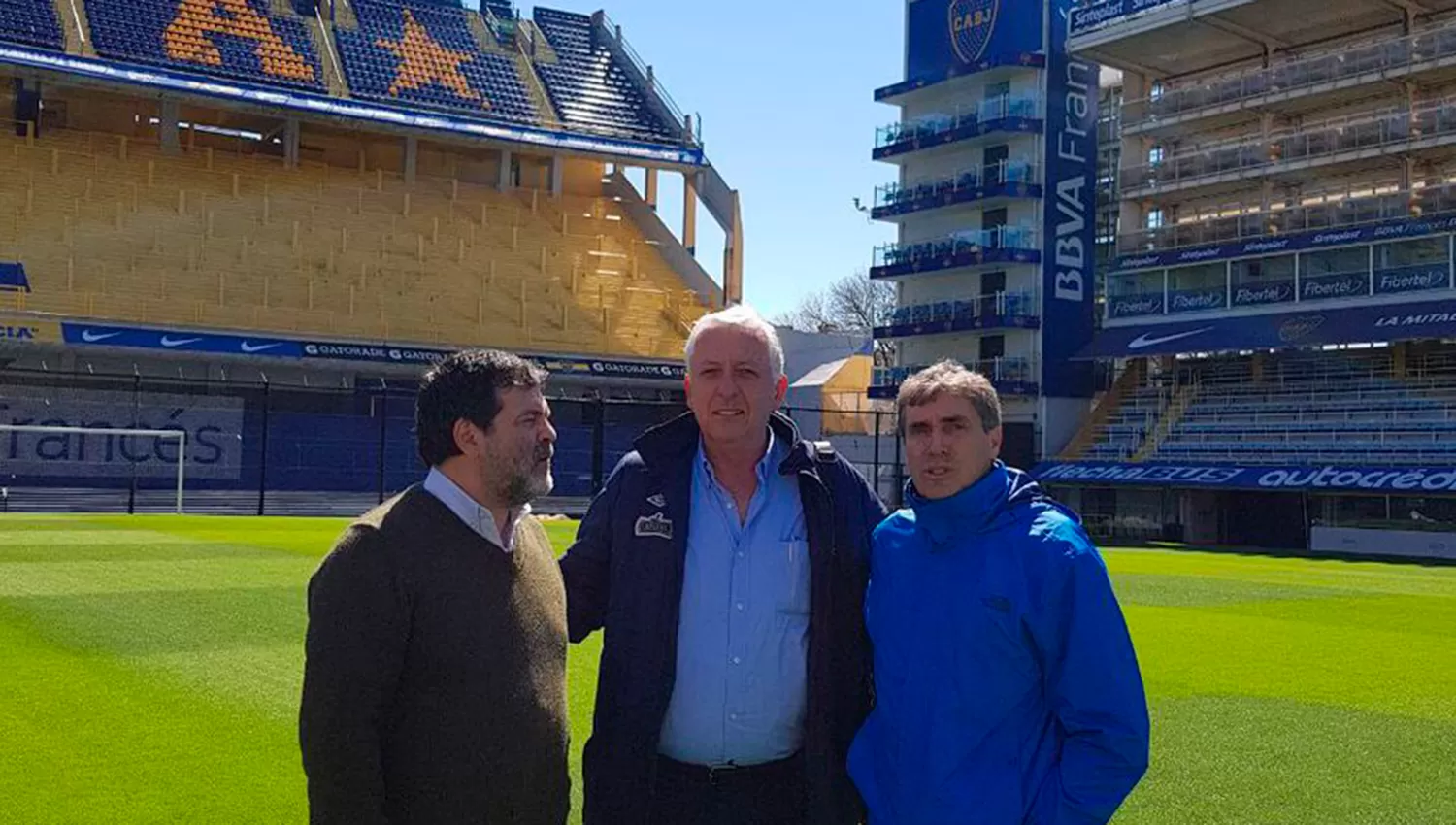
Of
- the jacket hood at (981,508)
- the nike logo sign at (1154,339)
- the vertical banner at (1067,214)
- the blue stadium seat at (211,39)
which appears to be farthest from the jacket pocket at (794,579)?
the vertical banner at (1067,214)

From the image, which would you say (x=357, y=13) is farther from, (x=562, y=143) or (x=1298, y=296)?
(x=1298, y=296)

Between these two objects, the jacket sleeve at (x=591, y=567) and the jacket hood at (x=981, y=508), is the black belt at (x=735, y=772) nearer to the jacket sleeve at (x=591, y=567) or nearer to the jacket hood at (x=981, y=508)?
the jacket sleeve at (x=591, y=567)

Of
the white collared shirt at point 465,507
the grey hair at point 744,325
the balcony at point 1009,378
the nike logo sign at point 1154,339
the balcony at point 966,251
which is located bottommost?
the white collared shirt at point 465,507

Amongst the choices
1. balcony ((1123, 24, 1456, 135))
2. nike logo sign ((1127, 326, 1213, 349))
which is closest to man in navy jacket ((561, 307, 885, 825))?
balcony ((1123, 24, 1456, 135))

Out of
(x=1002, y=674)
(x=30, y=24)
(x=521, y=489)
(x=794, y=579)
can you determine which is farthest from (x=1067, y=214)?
(x=521, y=489)

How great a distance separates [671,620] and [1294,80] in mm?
44036

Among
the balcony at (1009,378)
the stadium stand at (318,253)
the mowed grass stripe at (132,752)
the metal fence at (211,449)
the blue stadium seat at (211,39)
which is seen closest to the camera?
the mowed grass stripe at (132,752)

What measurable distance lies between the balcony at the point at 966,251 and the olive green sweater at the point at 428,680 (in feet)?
150

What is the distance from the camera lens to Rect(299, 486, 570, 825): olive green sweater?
316 centimetres

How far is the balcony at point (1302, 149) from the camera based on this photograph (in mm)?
38938

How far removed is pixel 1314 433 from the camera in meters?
38.1

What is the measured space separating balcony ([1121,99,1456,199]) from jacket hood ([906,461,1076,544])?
39.9m

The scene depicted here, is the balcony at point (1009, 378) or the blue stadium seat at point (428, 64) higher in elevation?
the blue stadium seat at point (428, 64)

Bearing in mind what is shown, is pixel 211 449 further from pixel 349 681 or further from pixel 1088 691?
pixel 1088 691
